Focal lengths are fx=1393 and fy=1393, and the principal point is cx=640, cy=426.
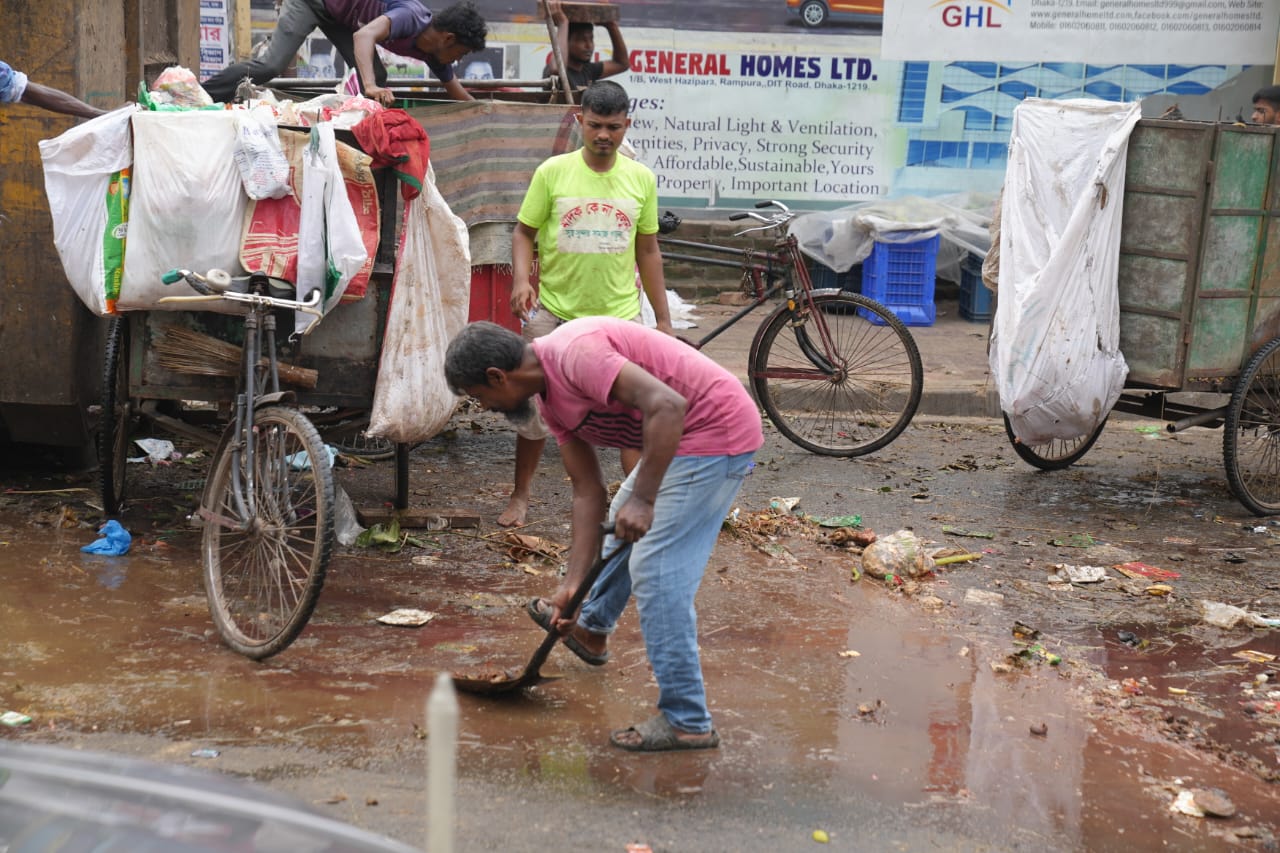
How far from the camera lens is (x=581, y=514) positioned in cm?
383

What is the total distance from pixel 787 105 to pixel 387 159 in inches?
260

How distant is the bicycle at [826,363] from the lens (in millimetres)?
7395

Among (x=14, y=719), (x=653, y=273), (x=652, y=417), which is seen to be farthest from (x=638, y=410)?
(x=653, y=273)

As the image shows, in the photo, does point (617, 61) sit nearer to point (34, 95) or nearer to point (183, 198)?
point (34, 95)

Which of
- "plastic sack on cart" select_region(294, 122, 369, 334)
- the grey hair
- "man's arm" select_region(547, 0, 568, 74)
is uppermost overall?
"man's arm" select_region(547, 0, 568, 74)

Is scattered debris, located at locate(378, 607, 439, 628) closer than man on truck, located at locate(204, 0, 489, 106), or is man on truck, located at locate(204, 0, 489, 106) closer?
scattered debris, located at locate(378, 607, 439, 628)

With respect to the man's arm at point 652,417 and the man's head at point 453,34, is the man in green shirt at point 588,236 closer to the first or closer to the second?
the man's head at point 453,34

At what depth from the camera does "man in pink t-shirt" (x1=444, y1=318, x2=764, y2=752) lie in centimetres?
350

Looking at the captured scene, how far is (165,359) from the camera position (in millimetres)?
5254

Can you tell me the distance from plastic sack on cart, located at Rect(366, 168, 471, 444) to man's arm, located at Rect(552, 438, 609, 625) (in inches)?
65.5

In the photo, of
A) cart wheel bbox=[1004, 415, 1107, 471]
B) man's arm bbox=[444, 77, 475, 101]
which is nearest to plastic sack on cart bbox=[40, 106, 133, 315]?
man's arm bbox=[444, 77, 475, 101]

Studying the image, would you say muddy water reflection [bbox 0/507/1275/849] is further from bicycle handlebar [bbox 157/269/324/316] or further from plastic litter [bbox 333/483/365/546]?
bicycle handlebar [bbox 157/269/324/316]

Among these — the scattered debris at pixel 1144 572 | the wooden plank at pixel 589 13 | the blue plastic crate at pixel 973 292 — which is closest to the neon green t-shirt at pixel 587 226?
the scattered debris at pixel 1144 572

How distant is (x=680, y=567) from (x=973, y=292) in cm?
807
